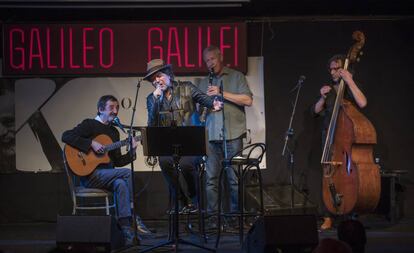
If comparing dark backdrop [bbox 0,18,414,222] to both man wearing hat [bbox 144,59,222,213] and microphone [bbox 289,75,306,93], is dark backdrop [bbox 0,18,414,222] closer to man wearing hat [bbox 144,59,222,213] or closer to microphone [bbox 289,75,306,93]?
microphone [bbox 289,75,306,93]

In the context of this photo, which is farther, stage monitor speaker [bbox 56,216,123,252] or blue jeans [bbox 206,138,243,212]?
blue jeans [bbox 206,138,243,212]

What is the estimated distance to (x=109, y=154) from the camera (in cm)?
756

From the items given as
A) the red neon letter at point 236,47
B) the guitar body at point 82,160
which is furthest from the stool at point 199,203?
the red neon letter at point 236,47

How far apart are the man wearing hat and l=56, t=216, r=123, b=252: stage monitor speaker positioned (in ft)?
3.71

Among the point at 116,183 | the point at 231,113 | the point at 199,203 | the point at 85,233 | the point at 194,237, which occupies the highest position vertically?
the point at 231,113

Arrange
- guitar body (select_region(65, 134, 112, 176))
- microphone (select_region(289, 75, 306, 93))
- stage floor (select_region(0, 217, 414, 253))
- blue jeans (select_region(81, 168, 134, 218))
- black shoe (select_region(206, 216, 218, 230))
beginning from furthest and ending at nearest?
microphone (select_region(289, 75, 306, 93)) < black shoe (select_region(206, 216, 218, 230)) < guitar body (select_region(65, 134, 112, 176)) < blue jeans (select_region(81, 168, 134, 218)) < stage floor (select_region(0, 217, 414, 253))

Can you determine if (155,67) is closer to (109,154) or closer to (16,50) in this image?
(109,154)

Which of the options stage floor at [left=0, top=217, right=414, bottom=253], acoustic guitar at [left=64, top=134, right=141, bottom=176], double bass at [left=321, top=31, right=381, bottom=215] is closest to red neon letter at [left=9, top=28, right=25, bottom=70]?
acoustic guitar at [left=64, top=134, right=141, bottom=176]

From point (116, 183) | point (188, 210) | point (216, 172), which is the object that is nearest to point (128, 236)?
point (116, 183)

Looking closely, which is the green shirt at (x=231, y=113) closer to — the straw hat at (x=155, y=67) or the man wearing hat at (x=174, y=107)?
the man wearing hat at (x=174, y=107)

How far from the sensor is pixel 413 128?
28.0 ft

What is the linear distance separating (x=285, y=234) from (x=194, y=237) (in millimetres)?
2089

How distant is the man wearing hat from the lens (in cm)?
645

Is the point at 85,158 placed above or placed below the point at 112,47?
below
